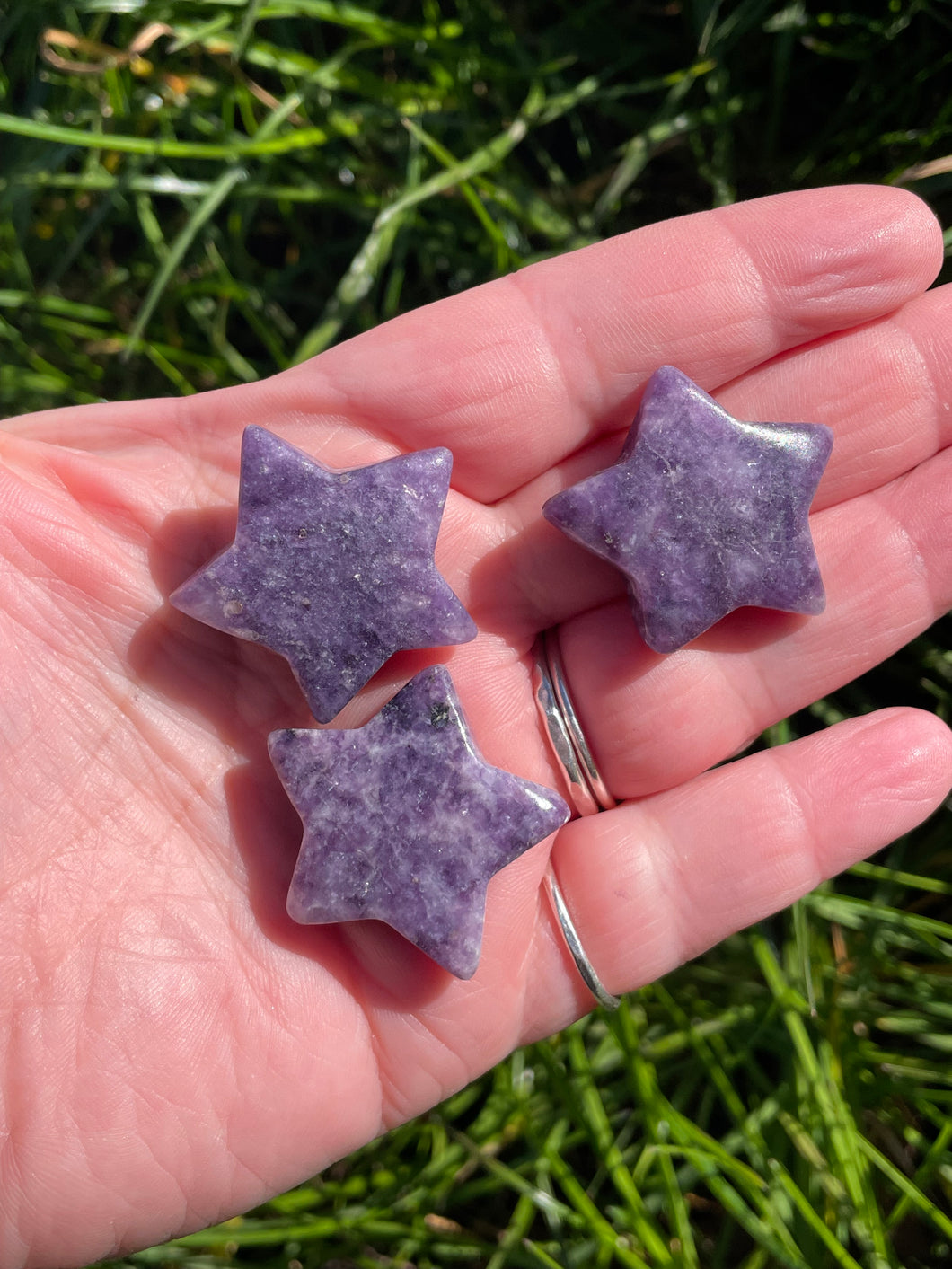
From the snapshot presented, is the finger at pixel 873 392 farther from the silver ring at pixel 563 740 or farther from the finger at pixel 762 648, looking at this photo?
the silver ring at pixel 563 740

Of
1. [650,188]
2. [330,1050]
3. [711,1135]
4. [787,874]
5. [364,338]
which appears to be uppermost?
[364,338]

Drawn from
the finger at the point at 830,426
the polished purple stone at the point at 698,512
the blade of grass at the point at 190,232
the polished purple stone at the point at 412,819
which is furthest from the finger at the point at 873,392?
the blade of grass at the point at 190,232

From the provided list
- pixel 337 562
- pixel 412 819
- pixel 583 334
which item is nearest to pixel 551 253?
pixel 583 334

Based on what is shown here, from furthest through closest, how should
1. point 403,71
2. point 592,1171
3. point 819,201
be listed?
point 403,71, point 592,1171, point 819,201

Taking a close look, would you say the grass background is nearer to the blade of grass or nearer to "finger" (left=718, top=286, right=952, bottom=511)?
the blade of grass

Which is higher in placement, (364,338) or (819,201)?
(364,338)

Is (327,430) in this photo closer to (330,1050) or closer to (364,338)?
(364,338)

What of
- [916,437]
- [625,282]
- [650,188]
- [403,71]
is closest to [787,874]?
[916,437]
